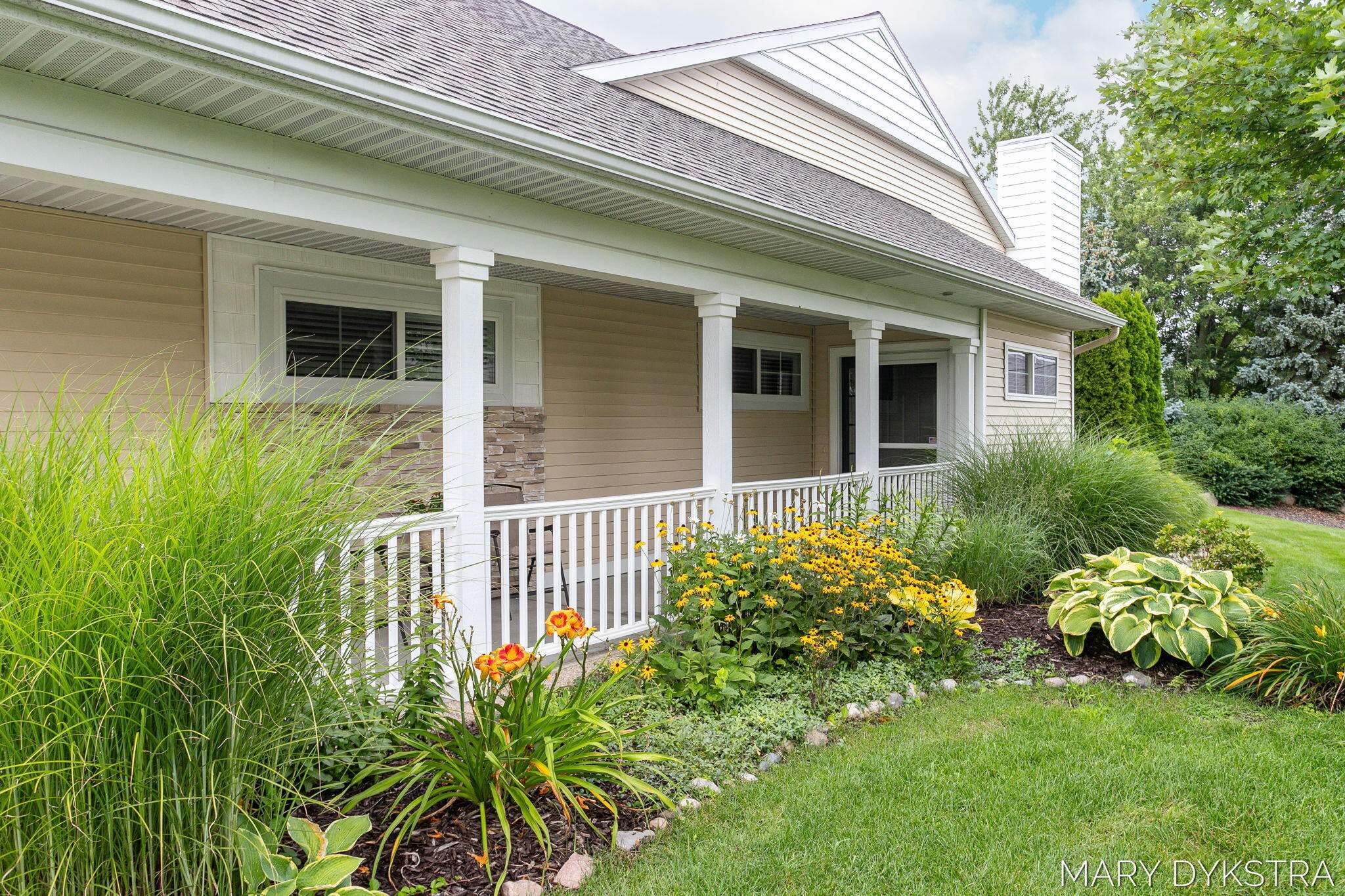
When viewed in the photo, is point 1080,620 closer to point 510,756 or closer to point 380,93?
point 510,756

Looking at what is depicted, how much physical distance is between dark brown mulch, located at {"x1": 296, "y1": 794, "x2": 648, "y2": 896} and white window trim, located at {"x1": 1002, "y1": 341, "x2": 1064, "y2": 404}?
29.1 feet

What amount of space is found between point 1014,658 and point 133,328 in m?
5.46

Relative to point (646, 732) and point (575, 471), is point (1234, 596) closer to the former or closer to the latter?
point (646, 732)

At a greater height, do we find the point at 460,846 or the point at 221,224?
the point at 221,224

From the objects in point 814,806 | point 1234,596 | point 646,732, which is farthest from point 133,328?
point 1234,596

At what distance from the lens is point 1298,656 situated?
4598mm

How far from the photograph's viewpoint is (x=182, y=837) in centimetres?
212

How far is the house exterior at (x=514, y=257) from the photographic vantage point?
11.4ft

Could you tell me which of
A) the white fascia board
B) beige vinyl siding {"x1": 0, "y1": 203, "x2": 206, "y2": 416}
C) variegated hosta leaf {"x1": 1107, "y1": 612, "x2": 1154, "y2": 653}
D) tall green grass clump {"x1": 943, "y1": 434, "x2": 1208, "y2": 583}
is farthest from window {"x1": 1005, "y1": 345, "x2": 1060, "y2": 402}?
beige vinyl siding {"x1": 0, "y1": 203, "x2": 206, "y2": 416}

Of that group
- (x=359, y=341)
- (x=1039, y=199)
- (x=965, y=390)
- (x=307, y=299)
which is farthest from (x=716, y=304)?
(x=1039, y=199)

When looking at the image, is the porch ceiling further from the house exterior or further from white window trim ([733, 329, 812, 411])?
white window trim ([733, 329, 812, 411])

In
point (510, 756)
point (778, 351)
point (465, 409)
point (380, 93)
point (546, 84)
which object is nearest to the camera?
point (510, 756)

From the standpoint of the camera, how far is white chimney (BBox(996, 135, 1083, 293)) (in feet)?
42.2

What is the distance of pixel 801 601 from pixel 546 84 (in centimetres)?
369
